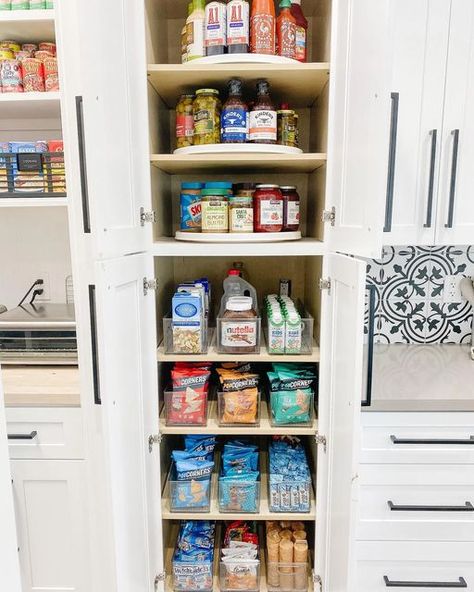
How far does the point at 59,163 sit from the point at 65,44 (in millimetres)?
428

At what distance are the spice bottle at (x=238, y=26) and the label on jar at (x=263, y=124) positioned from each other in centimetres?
18

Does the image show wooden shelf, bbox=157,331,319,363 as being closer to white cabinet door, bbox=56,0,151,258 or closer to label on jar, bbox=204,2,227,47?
white cabinet door, bbox=56,0,151,258

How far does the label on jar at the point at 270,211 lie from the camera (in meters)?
1.33

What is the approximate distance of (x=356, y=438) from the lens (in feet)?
3.38

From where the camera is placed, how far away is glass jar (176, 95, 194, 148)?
1341 millimetres

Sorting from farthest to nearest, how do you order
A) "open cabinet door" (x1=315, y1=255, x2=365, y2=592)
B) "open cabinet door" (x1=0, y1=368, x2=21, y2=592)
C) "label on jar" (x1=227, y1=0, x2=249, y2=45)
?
"label on jar" (x1=227, y1=0, x2=249, y2=45) → "open cabinet door" (x1=315, y1=255, x2=365, y2=592) → "open cabinet door" (x1=0, y1=368, x2=21, y2=592)

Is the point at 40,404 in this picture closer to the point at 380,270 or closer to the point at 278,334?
the point at 278,334

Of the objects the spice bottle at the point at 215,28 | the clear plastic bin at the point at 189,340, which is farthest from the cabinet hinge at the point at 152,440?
the spice bottle at the point at 215,28

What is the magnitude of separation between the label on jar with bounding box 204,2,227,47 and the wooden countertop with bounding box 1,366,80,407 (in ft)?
3.82

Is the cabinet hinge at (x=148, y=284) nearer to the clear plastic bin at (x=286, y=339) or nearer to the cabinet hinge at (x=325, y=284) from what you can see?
the clear plastic bin at (x=286, y=339)

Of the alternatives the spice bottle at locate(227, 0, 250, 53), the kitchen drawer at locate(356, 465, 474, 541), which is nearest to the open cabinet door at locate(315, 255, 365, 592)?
the kitchen drawer at locate(356, 465, 474, 541)

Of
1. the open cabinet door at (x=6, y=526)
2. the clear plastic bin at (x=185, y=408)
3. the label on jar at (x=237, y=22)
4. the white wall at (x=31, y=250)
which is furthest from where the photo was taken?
the white wall at (x=31, y=250)

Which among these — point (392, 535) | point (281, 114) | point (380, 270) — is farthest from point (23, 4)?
point (392, 535)

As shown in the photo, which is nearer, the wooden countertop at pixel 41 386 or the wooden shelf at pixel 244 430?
the wooden countertop at pixel 41 386
